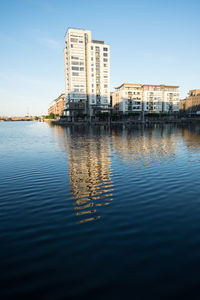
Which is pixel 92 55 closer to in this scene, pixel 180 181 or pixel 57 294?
pixel 180 181

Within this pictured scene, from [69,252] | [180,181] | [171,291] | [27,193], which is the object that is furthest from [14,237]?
[180,181]

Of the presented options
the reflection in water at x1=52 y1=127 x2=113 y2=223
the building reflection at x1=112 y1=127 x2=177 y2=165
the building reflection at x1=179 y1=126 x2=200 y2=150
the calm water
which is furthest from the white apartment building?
the calm water

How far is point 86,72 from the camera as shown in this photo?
435 feet

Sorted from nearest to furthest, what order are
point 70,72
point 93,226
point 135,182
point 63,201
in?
point 93,226 → point 63,201 → point 135,182 → point 70,72

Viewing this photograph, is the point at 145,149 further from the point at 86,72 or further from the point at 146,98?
the point at 146,98

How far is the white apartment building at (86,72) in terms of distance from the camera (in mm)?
122688

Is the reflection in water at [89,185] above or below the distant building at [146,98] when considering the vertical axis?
below

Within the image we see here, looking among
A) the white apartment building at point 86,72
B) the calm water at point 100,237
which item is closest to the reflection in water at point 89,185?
the calm water at point 100,237

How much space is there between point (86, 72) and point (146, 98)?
52.3m

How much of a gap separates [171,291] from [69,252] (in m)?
3.82

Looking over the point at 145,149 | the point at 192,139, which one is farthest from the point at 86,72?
the point at 145,149

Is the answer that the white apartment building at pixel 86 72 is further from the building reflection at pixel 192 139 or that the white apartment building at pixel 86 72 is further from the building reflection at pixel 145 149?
the building reflection at pixel 145 149

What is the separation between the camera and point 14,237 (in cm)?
868

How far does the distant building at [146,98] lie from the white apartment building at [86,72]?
825 inches
